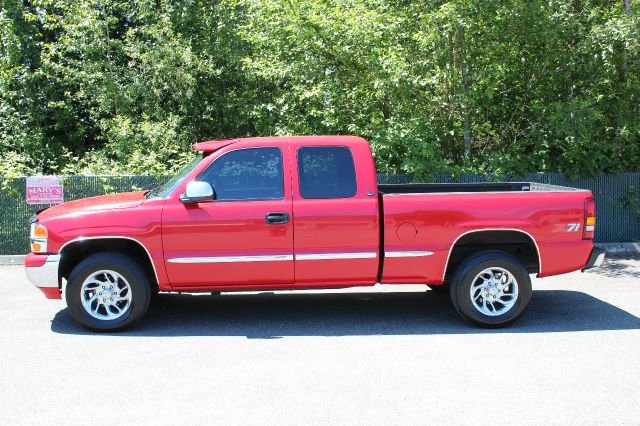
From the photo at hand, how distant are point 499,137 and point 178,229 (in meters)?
8.85

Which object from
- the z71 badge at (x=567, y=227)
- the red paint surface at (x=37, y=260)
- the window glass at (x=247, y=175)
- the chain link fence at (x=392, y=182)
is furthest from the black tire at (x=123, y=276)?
the chain link fence at (x=392, y=182)

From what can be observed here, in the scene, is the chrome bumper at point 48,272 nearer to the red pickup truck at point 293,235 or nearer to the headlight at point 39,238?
the red pickup truck at point 293,235

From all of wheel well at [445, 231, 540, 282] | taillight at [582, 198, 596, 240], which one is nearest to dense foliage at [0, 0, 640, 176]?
wheel well at [445, 231, 540, 282]

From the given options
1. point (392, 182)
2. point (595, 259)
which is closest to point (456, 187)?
point (595, 259)

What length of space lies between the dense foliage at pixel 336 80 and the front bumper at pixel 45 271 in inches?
230

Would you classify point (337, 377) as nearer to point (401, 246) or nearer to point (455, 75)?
point (401, 246)

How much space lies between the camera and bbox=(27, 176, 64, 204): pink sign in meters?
12.0

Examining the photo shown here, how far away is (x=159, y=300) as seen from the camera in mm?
8562

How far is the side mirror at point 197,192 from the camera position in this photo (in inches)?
268

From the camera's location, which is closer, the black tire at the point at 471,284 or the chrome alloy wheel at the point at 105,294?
the chrome alloy wheel at the point at 105,294

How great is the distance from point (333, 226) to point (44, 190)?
7.08 m

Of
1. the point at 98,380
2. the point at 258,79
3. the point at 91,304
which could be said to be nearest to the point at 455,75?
the point at 258,79

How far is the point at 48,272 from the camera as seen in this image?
22.6 ft

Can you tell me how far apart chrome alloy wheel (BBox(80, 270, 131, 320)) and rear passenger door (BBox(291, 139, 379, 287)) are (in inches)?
69.9
